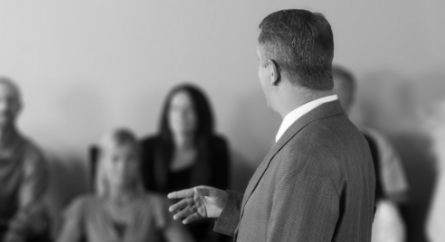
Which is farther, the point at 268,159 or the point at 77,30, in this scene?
the point at 77,30

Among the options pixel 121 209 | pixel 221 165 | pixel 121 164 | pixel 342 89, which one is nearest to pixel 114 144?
pixel 121 164

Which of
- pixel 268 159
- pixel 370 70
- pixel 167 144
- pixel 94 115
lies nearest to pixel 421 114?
pixel 370 70

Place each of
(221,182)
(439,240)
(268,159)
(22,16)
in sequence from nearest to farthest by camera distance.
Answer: (268,159), (439,240), (221,182), (22,16)

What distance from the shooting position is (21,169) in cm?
317

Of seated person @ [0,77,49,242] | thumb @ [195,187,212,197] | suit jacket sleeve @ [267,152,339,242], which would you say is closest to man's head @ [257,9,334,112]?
suit jacket sleeve @ [267,152,339,242]

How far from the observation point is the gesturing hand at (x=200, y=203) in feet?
4.16

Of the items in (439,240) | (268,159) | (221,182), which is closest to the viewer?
(268,159)

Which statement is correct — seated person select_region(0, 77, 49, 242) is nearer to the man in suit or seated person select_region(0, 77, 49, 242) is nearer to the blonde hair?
the blonde hair

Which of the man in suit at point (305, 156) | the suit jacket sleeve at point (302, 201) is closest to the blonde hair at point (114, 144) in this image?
the man in suit at point (305, 156)

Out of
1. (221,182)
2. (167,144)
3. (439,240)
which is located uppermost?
(167,144)

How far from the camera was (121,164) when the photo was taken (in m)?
2.83

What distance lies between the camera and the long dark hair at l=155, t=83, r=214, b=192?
3145mm

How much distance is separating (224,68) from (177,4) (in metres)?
0.43

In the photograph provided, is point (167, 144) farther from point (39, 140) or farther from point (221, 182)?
point (39, 140)
